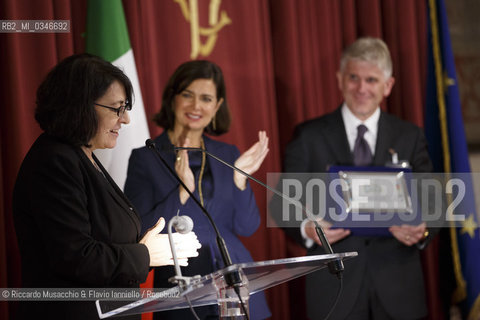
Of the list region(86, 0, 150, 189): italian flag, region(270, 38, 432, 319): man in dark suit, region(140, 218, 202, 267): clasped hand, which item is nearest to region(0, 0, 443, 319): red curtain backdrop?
region(86, 0, 150, 189): italian flag

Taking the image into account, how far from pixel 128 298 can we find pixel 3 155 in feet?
4.58

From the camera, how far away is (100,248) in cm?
177

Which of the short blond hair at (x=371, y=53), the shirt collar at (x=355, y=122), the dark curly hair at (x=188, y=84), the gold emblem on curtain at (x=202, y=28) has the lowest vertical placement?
the shirt collar at (x=355, y=122)

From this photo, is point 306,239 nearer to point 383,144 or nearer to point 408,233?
point 408,233

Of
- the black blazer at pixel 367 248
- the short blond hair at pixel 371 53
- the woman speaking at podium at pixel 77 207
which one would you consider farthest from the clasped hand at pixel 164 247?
the short blond hair at pixel 371 53

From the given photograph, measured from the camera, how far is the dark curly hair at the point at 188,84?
10.1 ft

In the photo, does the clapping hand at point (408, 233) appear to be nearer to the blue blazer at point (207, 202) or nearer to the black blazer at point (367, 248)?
the black blazer at point (367, 248)

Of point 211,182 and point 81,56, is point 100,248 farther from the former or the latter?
point 211,182

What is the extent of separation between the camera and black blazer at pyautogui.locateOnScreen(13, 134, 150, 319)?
174cm

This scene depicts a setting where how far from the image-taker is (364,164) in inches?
138

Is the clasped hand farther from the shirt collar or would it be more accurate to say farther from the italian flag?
the shirt collar

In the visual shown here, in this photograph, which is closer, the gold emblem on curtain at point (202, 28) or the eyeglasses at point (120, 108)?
the eyeglasses at point (120, 108)

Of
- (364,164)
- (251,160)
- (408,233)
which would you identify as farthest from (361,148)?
(251,160)

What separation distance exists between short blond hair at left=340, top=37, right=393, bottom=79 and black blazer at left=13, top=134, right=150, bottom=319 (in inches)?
84.2
